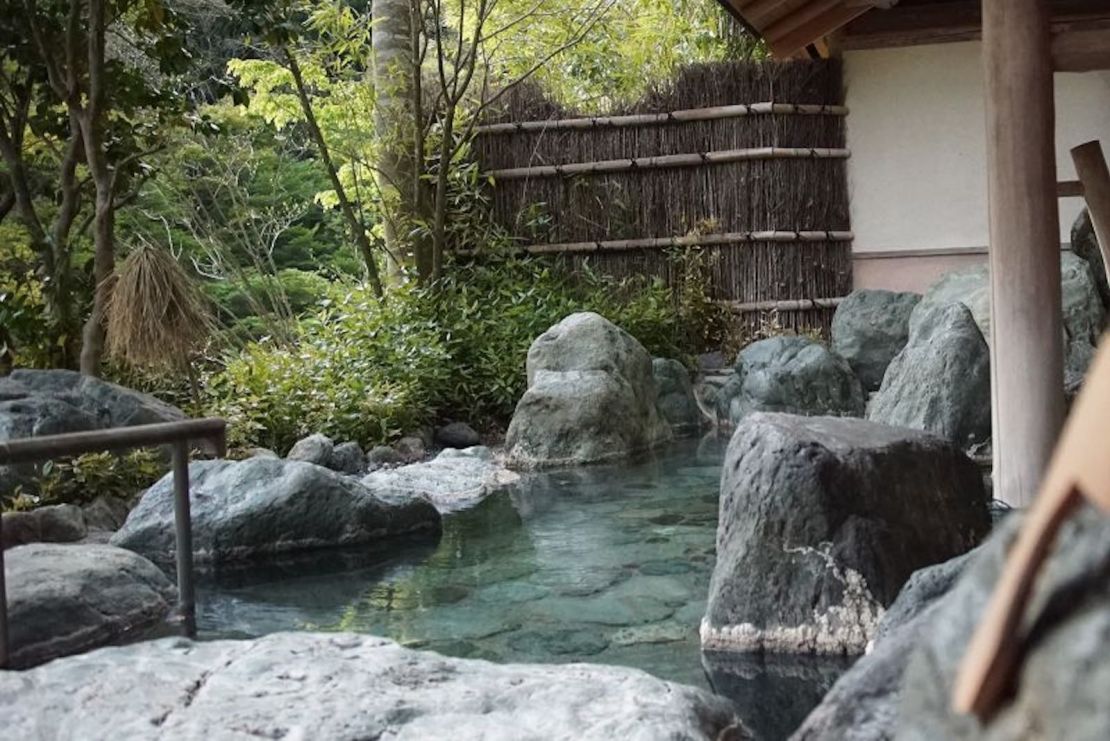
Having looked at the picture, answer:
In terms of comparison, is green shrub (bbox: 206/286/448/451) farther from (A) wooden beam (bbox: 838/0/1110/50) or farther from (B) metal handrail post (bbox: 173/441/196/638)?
(A) wooden beam (bbox: 838/0/1110/50)

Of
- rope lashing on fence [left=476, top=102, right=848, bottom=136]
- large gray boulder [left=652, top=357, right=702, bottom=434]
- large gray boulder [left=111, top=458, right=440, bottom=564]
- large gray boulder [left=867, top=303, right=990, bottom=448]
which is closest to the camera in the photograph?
large gray boulder [left=111, top=458, right=440, bottom=564]

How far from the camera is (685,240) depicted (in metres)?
11.6

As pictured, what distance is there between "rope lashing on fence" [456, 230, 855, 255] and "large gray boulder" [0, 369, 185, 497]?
206 inches

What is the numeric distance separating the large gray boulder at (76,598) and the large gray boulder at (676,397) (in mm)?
5727

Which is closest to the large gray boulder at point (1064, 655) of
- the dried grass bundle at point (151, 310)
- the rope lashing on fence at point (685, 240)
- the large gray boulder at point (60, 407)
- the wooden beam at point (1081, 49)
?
the wooden beam at point (1081, 49)

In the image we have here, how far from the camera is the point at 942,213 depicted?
11.3 meters

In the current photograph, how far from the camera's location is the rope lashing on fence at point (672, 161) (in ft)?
37.3

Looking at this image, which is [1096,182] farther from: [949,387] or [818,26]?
[818,26]

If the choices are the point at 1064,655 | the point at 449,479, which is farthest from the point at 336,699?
the point at 449,479

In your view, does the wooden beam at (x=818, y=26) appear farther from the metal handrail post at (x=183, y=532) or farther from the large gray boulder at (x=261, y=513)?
the metal handrail post at (x=183, y=532)

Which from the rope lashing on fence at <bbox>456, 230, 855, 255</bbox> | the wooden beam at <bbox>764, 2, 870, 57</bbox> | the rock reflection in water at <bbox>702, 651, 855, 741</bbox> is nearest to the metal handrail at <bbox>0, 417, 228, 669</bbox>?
the rock reflection in water at <bbox>702, 651, 855, 741</bbox>

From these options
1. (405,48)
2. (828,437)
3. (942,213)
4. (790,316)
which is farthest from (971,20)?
(828,437)

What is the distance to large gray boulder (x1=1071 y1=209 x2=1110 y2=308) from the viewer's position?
9359mm

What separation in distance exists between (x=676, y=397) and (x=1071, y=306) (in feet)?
10.4
